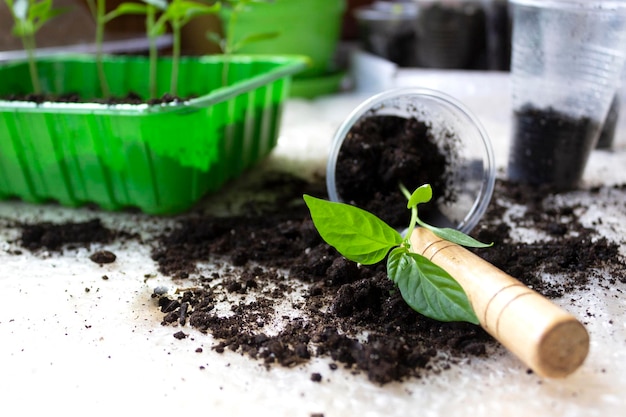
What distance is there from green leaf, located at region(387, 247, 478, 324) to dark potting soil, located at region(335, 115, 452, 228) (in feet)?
0.63

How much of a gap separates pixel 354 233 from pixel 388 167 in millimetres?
198

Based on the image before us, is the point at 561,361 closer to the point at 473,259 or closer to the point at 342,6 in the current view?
the point at 473,259

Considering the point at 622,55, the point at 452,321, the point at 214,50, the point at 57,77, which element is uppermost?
the point at 622,55

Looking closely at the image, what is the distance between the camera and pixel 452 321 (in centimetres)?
56

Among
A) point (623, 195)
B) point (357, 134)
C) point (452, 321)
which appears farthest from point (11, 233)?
point (623, 195)

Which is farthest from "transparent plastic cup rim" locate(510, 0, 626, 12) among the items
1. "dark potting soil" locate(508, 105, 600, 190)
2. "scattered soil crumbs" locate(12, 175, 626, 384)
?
"scattered soil crumbs" locate(12, 175, 626, 384)

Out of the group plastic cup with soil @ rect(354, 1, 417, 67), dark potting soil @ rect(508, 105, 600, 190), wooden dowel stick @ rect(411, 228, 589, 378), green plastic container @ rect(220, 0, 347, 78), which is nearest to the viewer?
wooden dowel stick @ rect(411, 228, 589, 378)

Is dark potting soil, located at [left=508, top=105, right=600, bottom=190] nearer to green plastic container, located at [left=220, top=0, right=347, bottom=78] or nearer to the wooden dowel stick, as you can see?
the wooden dowel stick

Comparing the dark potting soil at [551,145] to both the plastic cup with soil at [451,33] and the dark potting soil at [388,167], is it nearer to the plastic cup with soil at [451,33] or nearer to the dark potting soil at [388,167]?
the dark potting soil at [388,167]

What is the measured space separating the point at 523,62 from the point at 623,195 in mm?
259

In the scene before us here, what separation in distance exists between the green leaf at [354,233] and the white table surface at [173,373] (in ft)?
0.39

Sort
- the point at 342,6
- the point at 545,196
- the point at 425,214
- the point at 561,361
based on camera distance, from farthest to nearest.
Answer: the point at 342,6 → the point at 545,196 → the point at 425,214 → the point at 561,361

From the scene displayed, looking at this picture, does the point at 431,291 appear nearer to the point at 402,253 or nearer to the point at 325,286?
the point at 402,253

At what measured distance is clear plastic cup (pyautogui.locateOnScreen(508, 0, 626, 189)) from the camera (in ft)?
2.77
